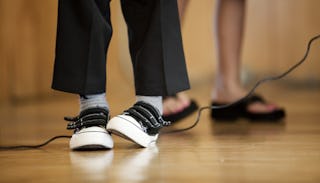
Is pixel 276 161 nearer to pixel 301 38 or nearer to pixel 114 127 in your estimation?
pixel 114 127

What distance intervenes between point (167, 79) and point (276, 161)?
0.25 m

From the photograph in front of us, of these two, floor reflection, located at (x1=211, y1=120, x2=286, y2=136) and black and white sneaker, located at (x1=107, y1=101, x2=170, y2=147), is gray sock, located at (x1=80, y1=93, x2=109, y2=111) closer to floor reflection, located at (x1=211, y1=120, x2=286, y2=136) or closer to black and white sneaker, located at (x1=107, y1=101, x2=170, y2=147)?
black and white sneaker, located at (x1=107, y1=101, x2=170, y2=147)

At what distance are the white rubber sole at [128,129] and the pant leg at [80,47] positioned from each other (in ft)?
0.21

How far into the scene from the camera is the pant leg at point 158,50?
1055 millimetres

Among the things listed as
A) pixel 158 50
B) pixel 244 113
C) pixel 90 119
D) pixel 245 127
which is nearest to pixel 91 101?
pixel 90 119

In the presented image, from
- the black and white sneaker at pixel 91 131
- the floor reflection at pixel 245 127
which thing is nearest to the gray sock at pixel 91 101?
the black and white sneaker at pixel 91 131

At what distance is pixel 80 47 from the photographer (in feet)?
3.44

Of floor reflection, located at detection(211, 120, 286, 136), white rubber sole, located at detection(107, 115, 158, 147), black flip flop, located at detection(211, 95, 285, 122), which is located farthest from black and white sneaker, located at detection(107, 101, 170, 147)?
black flip flop, located at detection(211, 95, 285, 122)

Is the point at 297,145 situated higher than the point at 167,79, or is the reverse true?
the point at 167,79

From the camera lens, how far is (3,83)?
91.4 inches

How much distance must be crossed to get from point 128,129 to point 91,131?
0.07m

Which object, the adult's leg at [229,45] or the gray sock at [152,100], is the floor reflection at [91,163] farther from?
the adult's leg at [229,45]

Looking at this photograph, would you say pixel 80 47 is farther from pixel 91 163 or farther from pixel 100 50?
pixel 91 163

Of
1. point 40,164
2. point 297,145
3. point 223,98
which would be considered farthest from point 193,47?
point 40,164
